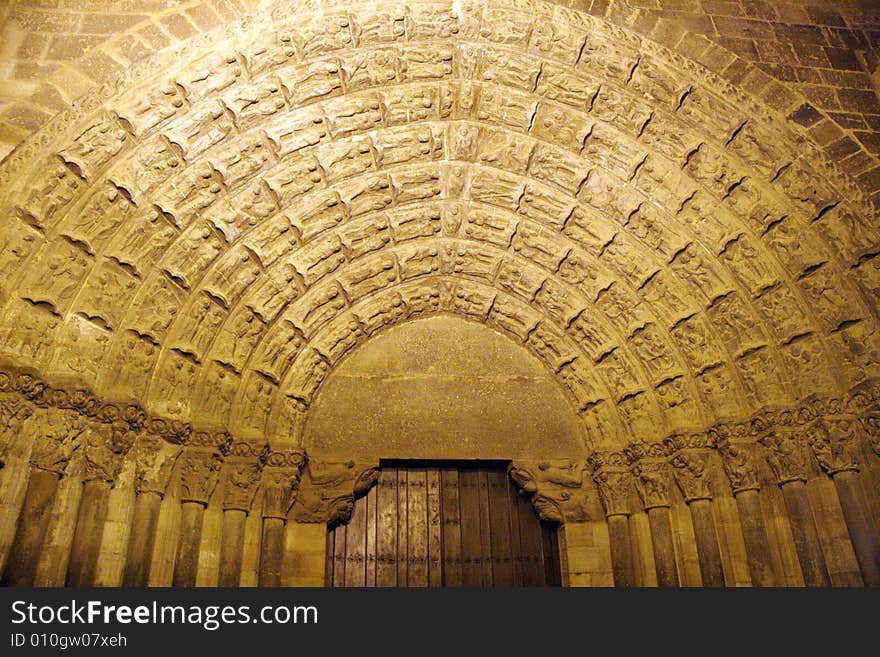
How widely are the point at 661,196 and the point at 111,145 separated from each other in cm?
395

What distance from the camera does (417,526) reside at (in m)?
5.93

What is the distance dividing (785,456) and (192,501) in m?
4.08

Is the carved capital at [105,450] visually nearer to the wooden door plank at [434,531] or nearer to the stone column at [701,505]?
the wooden door plank at [434,531]

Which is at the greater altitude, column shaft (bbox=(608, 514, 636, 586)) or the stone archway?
the stone archway

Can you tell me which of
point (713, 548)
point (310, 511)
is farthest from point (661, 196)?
point (310, 511)

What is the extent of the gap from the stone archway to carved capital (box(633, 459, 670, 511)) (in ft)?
0.12

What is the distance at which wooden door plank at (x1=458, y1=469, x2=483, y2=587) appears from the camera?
5.80 m

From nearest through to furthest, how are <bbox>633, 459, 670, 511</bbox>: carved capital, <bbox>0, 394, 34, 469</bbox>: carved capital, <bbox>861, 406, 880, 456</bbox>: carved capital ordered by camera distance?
<bbox>0, 394, 34, 469</bbox>: carved capital, <bbox>861, 406, 880, 456</bbox>: carved capital, <bbox>633, 459, 670, 511</bbox>: carved capital

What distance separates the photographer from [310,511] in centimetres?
559

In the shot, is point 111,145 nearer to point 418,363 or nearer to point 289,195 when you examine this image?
point 289,195

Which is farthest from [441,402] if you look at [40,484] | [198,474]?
[40,484]

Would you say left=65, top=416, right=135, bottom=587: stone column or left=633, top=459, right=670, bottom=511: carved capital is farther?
left=633, top=459, right=670, bottom=511: carved capital

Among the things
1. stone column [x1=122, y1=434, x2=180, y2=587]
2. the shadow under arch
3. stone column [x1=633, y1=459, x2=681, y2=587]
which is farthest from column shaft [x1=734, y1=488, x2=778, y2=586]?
stone column [x1=122, y1=434, x2=180, y2=587]

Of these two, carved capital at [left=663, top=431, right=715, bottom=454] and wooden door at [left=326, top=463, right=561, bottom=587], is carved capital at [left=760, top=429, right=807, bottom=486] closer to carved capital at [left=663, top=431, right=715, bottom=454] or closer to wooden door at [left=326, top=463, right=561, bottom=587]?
carved capital at [left=663, top=431, right=715, bottom=454]
